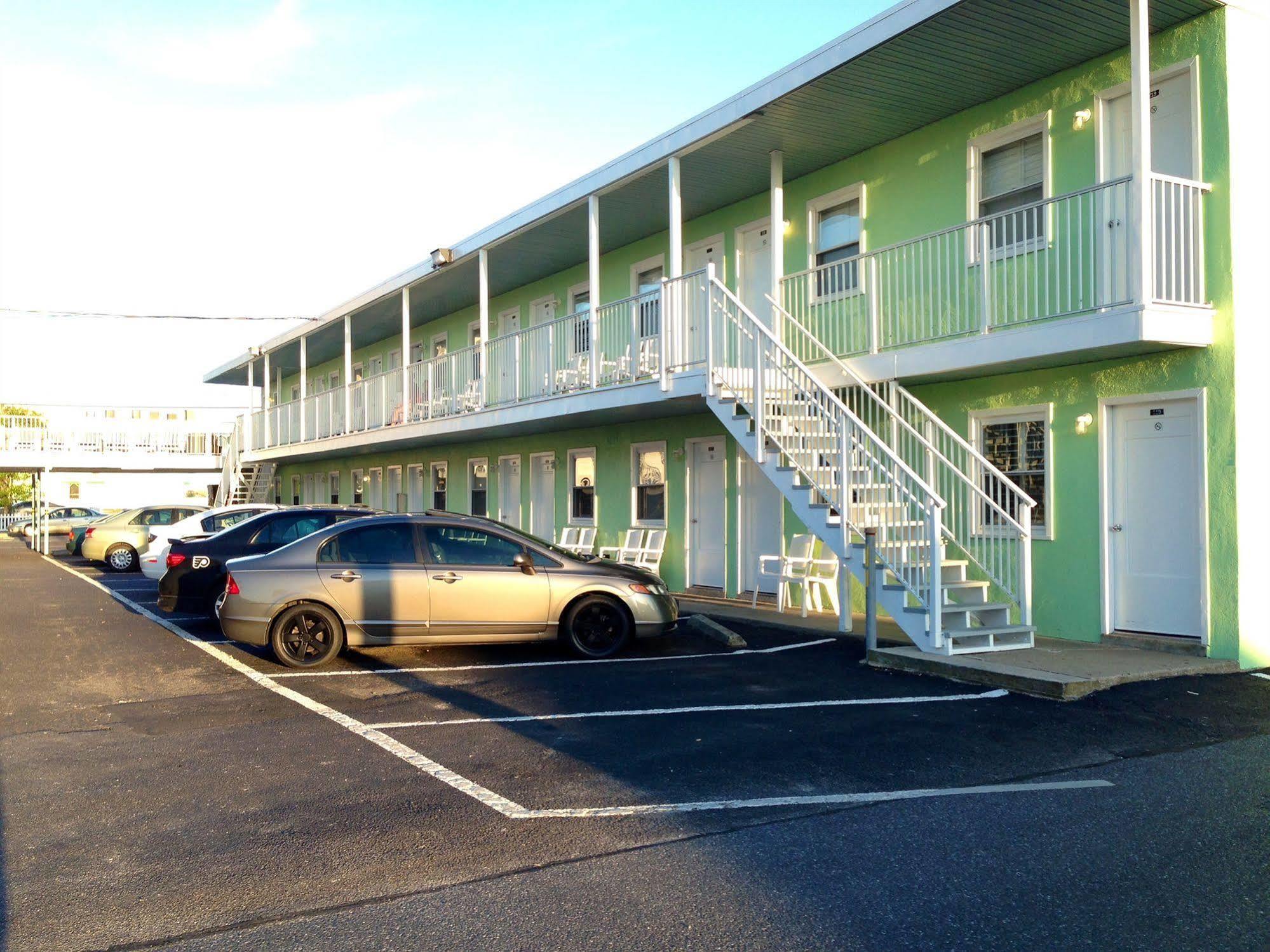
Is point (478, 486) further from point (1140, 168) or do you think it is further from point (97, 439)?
point (97, 439)

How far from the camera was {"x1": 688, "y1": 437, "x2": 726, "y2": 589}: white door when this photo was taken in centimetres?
1566

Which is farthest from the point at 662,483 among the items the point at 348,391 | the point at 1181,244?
the point at 1181,244

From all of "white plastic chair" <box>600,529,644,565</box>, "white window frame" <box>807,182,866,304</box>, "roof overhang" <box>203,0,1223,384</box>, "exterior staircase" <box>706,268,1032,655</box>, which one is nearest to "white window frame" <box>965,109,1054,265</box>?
"roof overhang" <box>203,0,1223,384</box>

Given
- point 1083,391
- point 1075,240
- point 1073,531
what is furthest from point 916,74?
point 1073,531

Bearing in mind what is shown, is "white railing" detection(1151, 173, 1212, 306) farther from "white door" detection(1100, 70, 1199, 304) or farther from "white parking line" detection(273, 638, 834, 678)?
"white parking line" detection(273, 638, 834, 678)

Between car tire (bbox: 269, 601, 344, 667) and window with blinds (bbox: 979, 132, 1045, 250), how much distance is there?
7491mm

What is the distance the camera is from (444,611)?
10000 millimetres

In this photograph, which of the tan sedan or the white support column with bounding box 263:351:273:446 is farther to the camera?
the white support column with bounding box 263:351:273:446

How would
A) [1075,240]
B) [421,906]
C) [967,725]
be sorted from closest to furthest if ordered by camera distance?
[421,906] → [967,725] → [1075,240]

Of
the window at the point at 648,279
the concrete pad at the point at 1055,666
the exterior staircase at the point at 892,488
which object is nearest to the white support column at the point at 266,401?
the window at the point at 648,279

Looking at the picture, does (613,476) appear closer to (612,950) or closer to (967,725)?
(967,725)

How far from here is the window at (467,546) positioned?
33.3 ft

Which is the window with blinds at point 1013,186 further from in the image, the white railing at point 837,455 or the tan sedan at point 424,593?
the tan sedan at point 424,593

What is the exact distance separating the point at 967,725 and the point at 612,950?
420 cm
